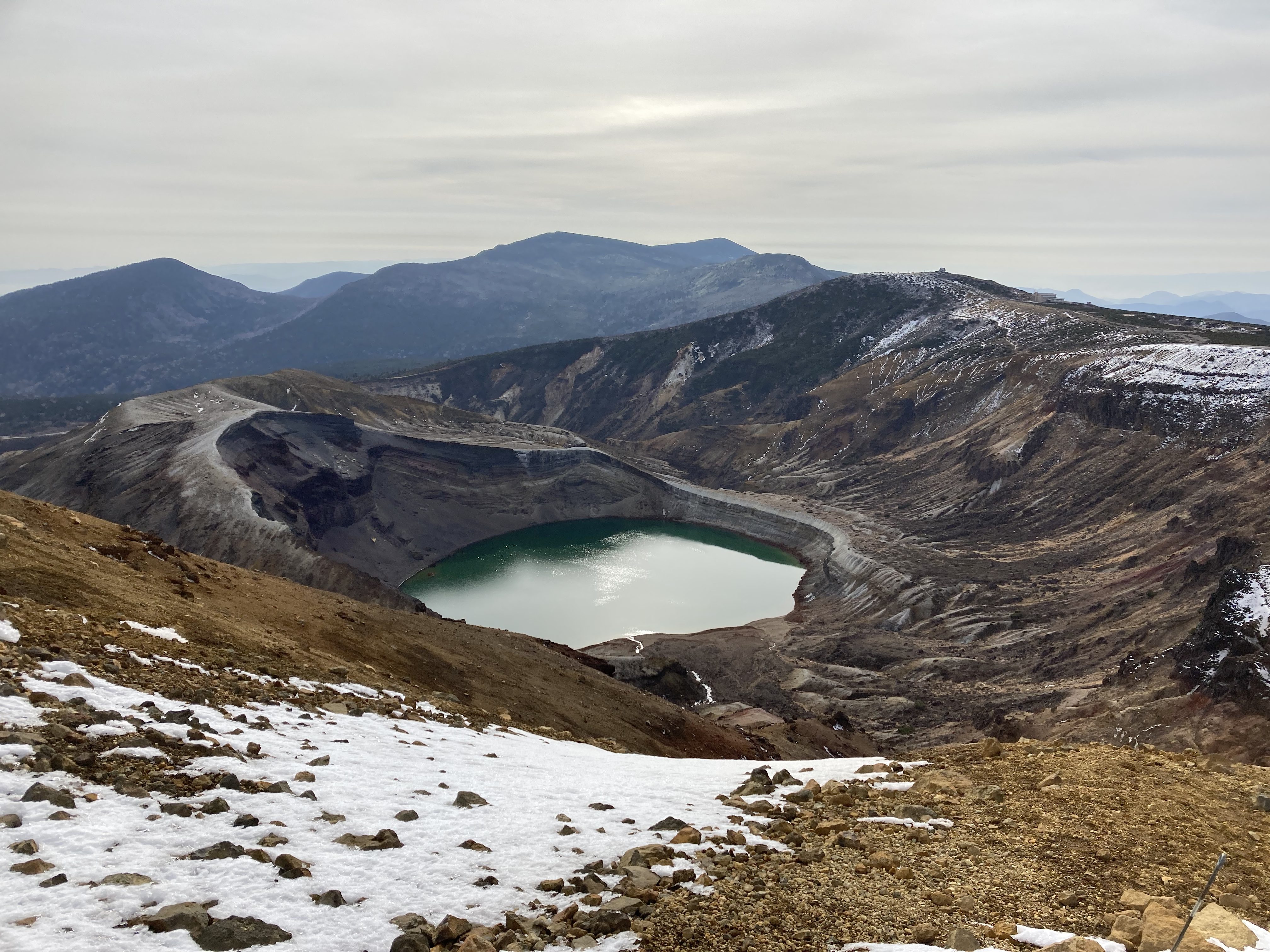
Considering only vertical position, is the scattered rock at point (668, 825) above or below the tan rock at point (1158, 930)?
below

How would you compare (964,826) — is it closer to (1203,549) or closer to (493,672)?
(493,672)

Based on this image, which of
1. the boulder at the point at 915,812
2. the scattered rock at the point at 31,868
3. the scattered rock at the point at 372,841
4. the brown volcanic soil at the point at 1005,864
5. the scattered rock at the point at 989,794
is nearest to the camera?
the scattered rock at the point at 31,868

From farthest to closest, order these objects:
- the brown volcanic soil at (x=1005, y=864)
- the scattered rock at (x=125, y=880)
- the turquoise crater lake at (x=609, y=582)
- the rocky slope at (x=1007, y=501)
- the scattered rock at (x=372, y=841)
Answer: the turquoise crater lake at (x=609, y=582), the rocky slope at (x=1007, y=501), the scattered rock at (x=372, y=841), the brown volcanic soil at (x=1005, y=864), the scattered rock at (x=125, y=880)

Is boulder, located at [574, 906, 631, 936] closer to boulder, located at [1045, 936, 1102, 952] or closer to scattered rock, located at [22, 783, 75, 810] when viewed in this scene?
boulder, located at [1045, 936, 1102, 952]

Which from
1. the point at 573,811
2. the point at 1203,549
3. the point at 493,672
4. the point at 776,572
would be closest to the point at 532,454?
Result: the point at 776,572

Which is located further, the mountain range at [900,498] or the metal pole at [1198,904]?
the mountain range at [900,498]

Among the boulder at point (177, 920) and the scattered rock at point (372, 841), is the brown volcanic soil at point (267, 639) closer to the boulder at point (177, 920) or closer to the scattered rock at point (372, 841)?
the scattered rock at point (372, 841)

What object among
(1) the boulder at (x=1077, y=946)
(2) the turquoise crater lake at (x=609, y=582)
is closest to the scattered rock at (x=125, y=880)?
(1) the boulder at (x=1077, y=946)

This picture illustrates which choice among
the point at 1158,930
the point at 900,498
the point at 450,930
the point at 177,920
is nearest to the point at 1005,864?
the point at 1158,930
